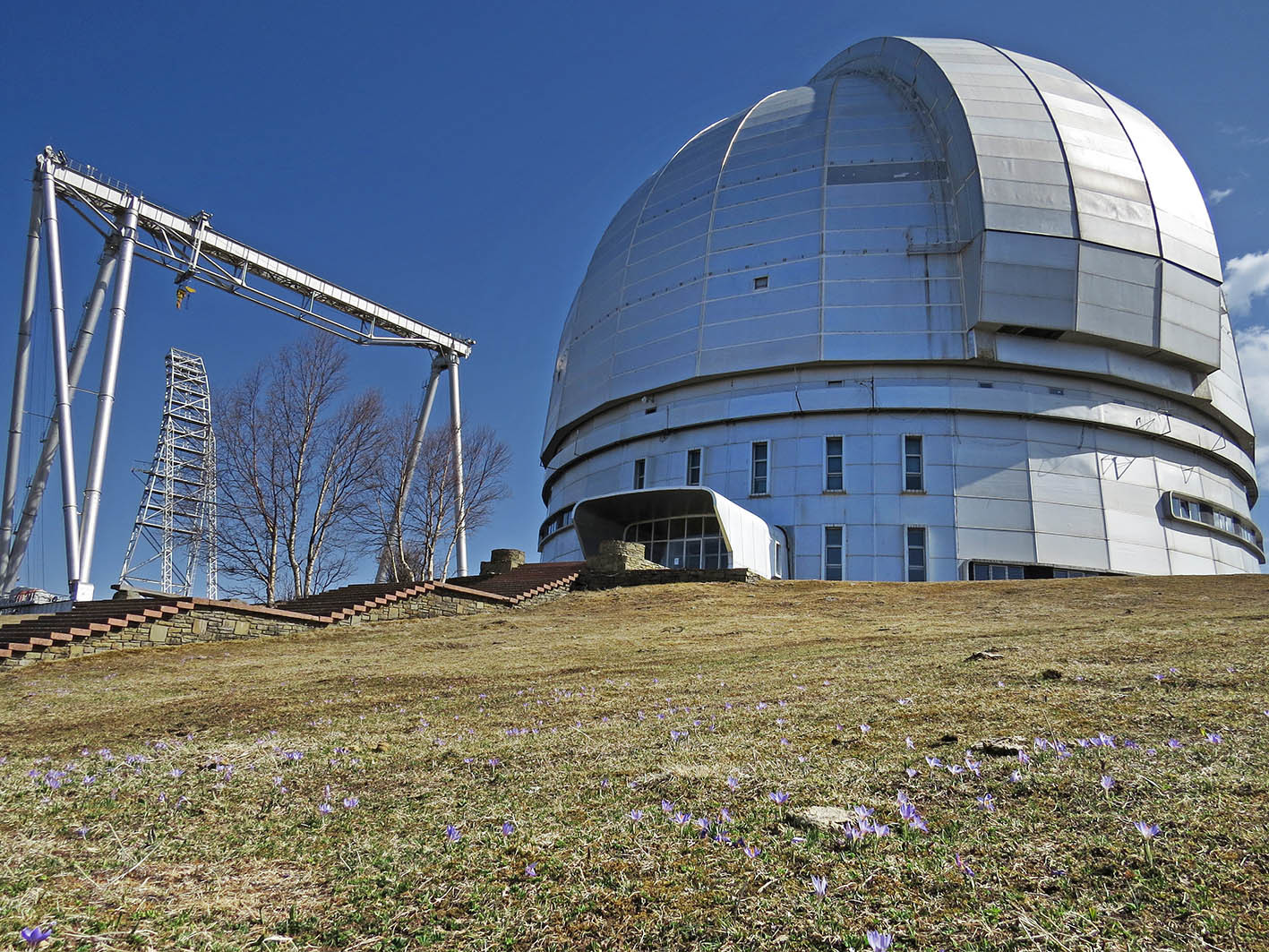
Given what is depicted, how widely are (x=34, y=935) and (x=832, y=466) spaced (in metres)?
36.7

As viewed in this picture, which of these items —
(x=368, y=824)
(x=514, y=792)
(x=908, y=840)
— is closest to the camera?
(x=908, y=840)

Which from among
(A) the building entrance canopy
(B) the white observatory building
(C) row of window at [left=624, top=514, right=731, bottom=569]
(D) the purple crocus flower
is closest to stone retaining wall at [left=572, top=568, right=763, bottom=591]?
(A) the building entrance canopy

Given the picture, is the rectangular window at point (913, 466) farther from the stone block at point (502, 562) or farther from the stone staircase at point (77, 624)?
the stone staircase at point (77, 624)

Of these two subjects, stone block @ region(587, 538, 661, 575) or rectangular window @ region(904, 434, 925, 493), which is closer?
stone block @ region(587, 538, 661, 575)

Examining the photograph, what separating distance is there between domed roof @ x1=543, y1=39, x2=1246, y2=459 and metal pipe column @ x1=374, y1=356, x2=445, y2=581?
7.60 m

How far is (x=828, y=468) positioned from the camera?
37.9m

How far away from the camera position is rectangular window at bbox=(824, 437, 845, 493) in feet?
123

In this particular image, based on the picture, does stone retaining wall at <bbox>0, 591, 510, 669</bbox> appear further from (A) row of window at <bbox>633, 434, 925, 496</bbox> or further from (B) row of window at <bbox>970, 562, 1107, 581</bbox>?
(B) row of window at <bbox>970, 562, 1107, 581</bbox>

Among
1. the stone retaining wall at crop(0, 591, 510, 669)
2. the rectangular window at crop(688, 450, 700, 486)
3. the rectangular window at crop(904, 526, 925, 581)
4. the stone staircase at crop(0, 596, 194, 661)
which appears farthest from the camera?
the rectangular window at crop(688, 450, 700, 486)

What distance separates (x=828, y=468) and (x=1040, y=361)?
414 inches

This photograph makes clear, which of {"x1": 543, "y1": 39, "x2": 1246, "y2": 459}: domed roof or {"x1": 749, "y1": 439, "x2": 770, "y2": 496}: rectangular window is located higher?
{"x1": 543, "y1": 39, "x2": 1246, "y2": 459}: domed roof

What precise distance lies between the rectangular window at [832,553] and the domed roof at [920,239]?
8.12 meters

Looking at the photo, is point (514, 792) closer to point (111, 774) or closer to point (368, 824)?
point (368, 824)

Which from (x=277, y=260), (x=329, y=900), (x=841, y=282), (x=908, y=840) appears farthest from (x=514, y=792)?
(x=277, y=260)
